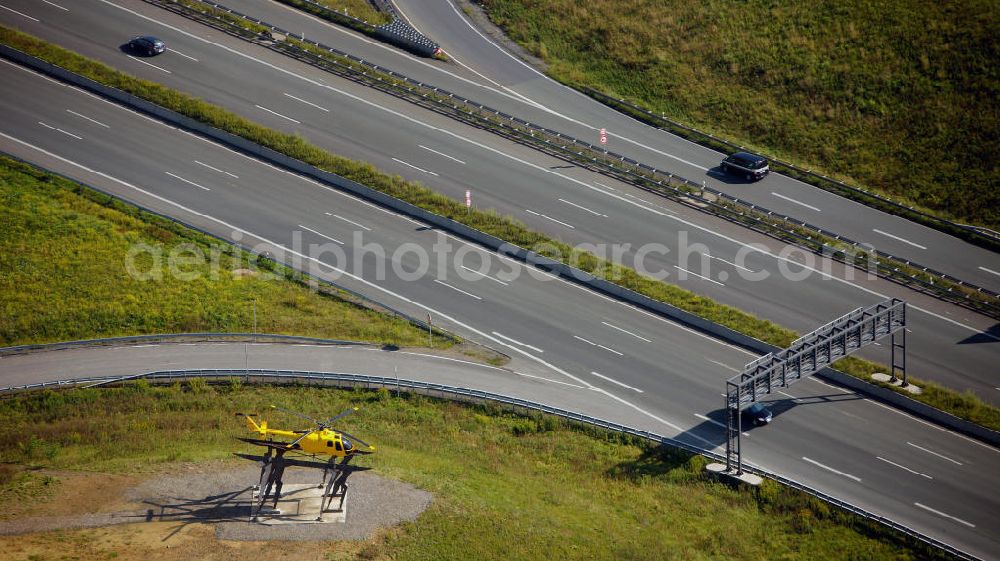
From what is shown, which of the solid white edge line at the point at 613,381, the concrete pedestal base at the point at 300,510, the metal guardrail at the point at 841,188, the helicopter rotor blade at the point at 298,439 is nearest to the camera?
the helicopter rotor blade at the point at 298,439

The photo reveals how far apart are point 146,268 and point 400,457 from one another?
24.4 metres

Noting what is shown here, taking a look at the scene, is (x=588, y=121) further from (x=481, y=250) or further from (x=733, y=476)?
(x=733, y=476)

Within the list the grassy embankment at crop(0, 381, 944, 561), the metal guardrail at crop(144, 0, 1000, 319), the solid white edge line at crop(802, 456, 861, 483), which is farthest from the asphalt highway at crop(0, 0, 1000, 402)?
the grassy embankment at crop(0, 381, 944, 561)

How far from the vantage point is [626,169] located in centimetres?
7419

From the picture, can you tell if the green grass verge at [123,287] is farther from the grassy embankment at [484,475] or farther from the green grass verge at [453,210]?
the green grass verge at [453,210]

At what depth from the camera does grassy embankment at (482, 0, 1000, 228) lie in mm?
74688

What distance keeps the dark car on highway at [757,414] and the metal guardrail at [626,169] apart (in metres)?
16.5

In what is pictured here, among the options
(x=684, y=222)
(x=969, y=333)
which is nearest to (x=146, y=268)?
(x=684, y=222)

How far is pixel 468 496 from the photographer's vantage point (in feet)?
156

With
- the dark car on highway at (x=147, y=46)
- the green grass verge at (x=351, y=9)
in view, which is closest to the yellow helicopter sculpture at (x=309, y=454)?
the dark car on highway at (x=147, y=46)

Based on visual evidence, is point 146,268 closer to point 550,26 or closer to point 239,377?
point 239,377

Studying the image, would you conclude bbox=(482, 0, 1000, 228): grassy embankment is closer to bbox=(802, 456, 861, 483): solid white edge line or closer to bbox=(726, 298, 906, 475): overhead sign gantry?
bbox=(726, 298, 906, 475): overhead sign gantry

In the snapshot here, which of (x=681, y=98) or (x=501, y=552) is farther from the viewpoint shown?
(x=681, y=98)

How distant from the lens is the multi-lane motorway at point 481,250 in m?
51.7
